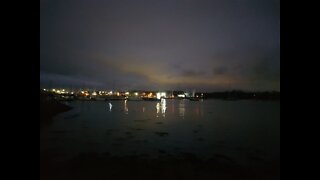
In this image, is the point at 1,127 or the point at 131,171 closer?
the point at 1,127

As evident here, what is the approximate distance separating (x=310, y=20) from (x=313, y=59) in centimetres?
27

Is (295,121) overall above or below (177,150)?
above

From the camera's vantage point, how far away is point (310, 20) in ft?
5.88

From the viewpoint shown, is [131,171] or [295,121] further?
[131,171]

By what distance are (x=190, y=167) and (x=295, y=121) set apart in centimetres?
616

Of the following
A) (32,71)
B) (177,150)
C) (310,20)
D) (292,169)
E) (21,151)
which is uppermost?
(310,20)

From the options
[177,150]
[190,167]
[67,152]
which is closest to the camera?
[190,167]

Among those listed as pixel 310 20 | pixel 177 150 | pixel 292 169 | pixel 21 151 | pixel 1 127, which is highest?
pixel 310 20

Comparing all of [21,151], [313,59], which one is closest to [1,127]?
[21,151]

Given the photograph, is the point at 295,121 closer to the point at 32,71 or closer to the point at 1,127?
the point at 32,71

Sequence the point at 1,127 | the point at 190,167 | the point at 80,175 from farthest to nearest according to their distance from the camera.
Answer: the point at 190,167, the point at 80,175, the point at 1,127

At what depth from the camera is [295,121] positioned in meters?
1.79

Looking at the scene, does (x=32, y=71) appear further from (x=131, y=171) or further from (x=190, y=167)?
(x=190, y=167)

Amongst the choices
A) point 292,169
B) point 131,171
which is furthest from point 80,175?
point 292,169
